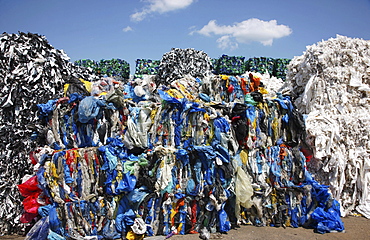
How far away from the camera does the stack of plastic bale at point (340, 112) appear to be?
507 centimetres

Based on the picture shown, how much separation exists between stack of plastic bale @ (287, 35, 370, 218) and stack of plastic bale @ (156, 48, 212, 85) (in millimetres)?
2509

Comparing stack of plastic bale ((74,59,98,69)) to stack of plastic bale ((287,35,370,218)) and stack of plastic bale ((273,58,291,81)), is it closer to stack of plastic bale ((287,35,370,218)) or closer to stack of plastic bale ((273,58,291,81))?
stack of plastic bale ((273,58,291,81))

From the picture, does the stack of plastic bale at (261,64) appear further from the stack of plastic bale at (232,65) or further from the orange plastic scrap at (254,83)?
the orange plastic scrap at (254,83)

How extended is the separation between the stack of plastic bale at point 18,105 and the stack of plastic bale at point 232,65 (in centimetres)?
509

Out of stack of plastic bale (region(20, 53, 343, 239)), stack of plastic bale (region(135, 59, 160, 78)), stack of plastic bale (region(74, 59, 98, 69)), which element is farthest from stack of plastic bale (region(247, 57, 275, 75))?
stack of plastic bale (region(74, 59, 98, 69))

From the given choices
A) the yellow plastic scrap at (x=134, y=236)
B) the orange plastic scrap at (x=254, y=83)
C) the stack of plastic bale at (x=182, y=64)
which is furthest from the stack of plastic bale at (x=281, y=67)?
the yellow plastic scrap at (x=134, y=236)

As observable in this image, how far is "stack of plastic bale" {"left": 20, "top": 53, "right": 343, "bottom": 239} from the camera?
13.5ft

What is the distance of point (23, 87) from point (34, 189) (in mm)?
1604

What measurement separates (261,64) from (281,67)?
0.65 m

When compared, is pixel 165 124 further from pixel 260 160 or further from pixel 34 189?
pixel 34 189

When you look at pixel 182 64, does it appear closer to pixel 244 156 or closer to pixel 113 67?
pixel 113 67

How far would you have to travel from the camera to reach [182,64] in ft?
24.6

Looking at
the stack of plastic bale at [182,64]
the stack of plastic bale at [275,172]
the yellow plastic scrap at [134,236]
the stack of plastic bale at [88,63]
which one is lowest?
the yellow plastic scrap at [134,236]

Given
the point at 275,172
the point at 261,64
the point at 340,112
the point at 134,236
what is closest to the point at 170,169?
the point at 134,236
